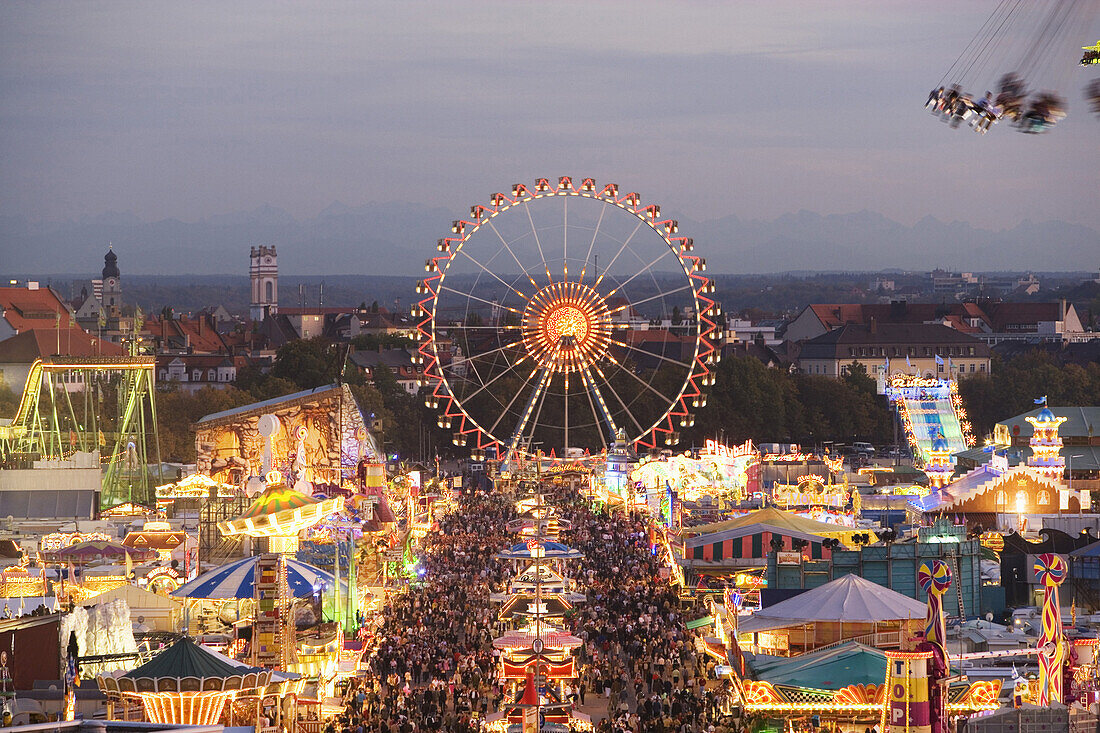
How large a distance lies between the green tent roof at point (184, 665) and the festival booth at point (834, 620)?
36.5 ft

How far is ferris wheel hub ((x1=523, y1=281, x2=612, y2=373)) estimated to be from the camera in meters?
55.4

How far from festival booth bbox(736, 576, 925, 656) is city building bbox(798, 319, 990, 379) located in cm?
10708

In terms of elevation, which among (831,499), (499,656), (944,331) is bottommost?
(499,656)

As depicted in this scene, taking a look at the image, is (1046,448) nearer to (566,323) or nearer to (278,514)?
(566,323)

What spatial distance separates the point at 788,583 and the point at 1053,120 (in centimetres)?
2036

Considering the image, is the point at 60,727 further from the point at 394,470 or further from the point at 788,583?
the point at 394,470

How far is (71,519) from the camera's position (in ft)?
178

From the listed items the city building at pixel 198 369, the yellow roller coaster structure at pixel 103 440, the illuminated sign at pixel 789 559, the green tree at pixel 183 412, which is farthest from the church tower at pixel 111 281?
the illuminated sign at pixel 789 559

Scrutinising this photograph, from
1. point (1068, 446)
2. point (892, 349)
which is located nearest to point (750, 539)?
point (1068, 446)

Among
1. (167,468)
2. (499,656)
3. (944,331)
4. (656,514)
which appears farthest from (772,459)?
(944,331)

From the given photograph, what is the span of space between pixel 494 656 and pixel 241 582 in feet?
17.0

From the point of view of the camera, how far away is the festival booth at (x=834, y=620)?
3133 centimetres

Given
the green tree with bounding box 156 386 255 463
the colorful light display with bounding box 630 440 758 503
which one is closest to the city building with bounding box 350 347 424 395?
the green tree with bounding box 156 386 255 463

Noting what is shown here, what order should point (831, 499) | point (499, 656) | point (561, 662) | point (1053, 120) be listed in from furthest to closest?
point (831, 499) → point (499, 656) → point (561, 662) → point (1053, 120)
